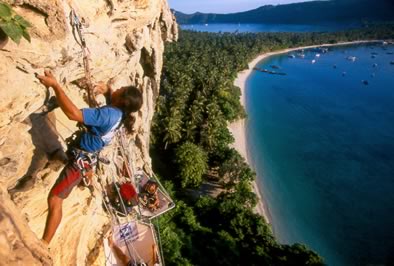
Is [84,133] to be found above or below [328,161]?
above

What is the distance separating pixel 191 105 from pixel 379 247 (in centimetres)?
2245

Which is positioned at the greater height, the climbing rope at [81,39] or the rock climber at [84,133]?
the climbing rope at [81,39]

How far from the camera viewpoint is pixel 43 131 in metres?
5.61

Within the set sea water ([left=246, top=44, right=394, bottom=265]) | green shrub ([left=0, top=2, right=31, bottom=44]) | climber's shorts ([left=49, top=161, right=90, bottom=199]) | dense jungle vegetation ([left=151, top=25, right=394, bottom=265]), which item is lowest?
sea water ([left=246, top=44, right=394, bottom=265])

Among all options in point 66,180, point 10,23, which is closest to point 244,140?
point 66,180

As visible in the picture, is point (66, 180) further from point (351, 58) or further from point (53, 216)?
point (351, 58)

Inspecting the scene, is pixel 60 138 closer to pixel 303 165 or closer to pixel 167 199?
pixel 167 199

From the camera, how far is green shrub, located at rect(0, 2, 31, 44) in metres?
4.04

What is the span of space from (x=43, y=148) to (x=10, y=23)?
207cm

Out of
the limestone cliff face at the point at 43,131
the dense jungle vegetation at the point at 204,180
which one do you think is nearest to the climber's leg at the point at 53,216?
the limestone cliff face at the point at 43,131

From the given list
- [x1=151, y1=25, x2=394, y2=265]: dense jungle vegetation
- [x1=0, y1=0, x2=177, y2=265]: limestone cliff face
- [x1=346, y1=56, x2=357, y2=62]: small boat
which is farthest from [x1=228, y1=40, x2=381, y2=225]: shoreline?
[x1=346, y1=56, x2=357, y2=62]: small boat

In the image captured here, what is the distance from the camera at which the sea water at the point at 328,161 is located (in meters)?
29.0

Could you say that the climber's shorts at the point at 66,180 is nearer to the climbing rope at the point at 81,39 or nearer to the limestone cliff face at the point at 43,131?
the limestone cliff face at the point at 43,131

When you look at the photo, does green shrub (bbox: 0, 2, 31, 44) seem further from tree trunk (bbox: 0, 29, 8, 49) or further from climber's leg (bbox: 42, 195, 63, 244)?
climber's leg (bbox: 42, 195, 63, 244)
